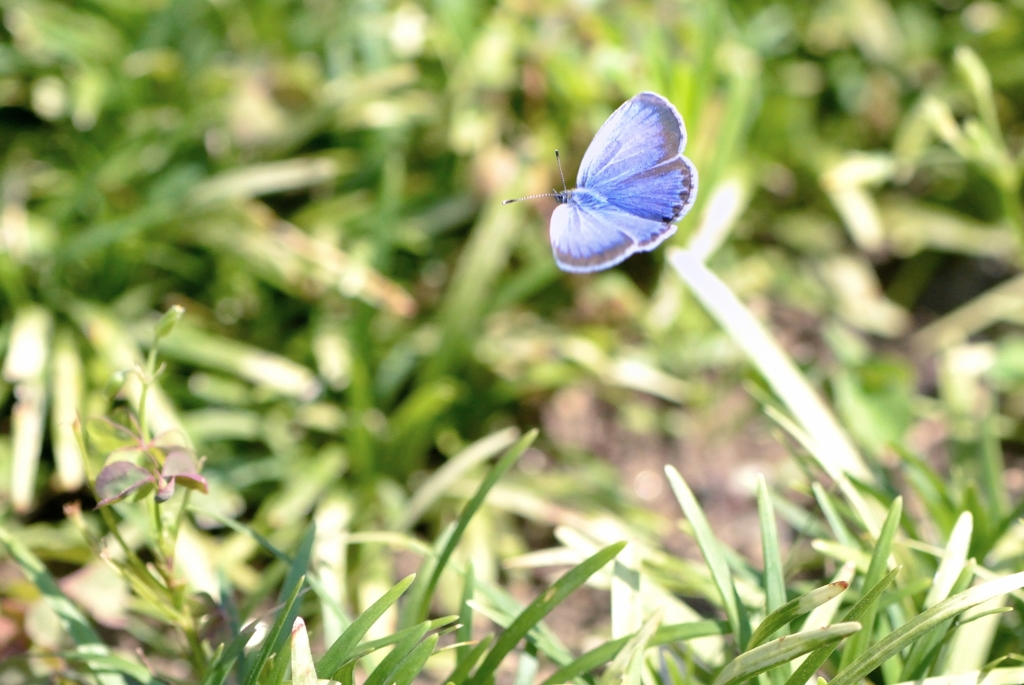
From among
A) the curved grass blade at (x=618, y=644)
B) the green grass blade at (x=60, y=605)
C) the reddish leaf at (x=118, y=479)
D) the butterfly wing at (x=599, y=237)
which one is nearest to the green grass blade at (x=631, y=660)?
the curved grass blade at (x=618, y=644)

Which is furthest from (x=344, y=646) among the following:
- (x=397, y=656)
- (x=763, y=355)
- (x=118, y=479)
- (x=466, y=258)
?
(x=466, y=258)

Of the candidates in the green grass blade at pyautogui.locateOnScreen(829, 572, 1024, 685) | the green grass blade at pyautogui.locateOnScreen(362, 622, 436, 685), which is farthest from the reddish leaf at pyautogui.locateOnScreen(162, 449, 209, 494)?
the green grass blade at pyautogui.locateOnScreen(829, 572, 1024, 685)

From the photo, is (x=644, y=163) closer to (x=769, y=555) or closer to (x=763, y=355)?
(x=769, y=555)

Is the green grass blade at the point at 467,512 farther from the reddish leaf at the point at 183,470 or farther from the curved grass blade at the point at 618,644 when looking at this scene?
the reddish leaf at the point at 183,470

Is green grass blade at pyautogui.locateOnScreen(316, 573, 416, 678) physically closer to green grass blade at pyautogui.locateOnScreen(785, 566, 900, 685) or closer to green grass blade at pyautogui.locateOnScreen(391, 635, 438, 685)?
green grass blade at pyautogui.locateOnScreen(391, 635, 438, 685)

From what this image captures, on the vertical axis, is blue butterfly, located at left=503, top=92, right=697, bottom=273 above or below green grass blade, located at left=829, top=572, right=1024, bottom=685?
above

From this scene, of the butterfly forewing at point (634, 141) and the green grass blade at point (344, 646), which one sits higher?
the butterfly forewing at point (634, 141)

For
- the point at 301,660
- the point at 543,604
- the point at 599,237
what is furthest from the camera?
the point at 543,604
